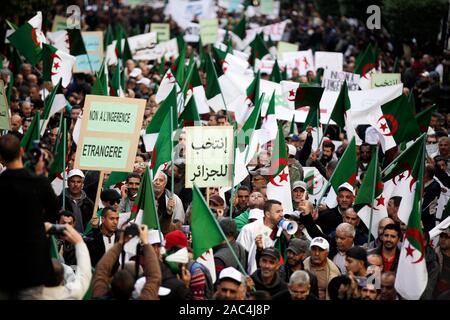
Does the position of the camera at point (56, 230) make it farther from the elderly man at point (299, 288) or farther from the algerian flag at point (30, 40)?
the algerian flag at point (30, 40)

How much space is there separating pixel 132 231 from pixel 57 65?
32.8 ft

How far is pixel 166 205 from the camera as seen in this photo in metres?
12.6

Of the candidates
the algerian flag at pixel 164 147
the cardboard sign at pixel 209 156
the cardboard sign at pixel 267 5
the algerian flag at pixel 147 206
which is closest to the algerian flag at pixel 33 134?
the algerian flag at pixel 164 147

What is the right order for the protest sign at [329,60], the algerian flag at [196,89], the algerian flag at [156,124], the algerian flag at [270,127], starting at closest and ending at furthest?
the algerian flag at [156,124] < the algerian flag at [270,127] < the algerian flag at [196,89] < the protest sign at [329,60]

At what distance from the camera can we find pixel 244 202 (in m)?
13.1

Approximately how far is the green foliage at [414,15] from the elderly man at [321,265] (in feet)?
62.0

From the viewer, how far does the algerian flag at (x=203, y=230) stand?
9.77 metres

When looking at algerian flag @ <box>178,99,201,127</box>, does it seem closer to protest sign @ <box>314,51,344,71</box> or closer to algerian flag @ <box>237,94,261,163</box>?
algerian flag @ <box>237,94,261,163</box>

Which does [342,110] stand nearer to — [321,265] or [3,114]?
[3,114]

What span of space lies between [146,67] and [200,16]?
43.0ft

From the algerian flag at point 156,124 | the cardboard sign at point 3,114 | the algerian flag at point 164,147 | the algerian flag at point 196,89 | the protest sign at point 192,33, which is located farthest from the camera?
the protest sign at point 192,33

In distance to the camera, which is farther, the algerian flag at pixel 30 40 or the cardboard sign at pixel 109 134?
the algerian flag at pixel 30 40

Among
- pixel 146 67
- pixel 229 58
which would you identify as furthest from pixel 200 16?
pixel 229 58
